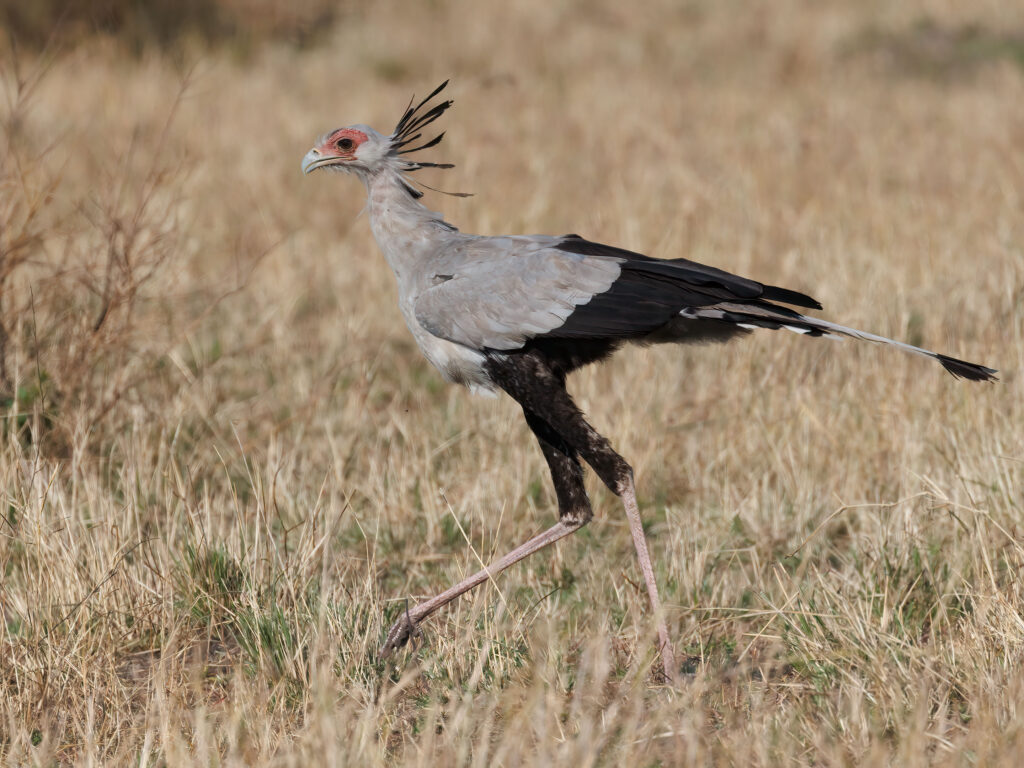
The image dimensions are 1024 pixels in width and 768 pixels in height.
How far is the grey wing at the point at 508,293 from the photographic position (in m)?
3.41

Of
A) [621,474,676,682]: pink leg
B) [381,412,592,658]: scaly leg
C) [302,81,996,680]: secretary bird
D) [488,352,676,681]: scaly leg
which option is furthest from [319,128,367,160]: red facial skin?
[621,474,676,682]: pink leg

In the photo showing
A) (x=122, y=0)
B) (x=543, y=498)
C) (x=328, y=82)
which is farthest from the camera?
(x=122, y=0)

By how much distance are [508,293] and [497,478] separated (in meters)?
1.41

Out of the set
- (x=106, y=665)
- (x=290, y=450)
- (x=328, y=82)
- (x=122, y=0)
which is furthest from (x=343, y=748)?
(x=122, y=0)

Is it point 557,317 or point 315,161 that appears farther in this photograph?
point 315,161

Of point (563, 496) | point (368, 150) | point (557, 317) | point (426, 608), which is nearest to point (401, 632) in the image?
point (426, 608)

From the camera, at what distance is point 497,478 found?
4.70 m

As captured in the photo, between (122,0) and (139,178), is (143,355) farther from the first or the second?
(122,0)

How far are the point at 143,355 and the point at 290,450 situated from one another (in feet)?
2.69

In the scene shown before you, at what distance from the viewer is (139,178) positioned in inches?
353

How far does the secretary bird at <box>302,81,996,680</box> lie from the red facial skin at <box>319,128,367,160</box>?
299mm

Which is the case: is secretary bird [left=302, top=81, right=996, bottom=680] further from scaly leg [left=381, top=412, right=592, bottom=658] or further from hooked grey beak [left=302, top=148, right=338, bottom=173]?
hooked grey beak [left=302, top=148, right=338, bottom=173]

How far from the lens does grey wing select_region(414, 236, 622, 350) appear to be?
3.41m

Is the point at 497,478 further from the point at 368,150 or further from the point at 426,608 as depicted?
the point at 368,150
